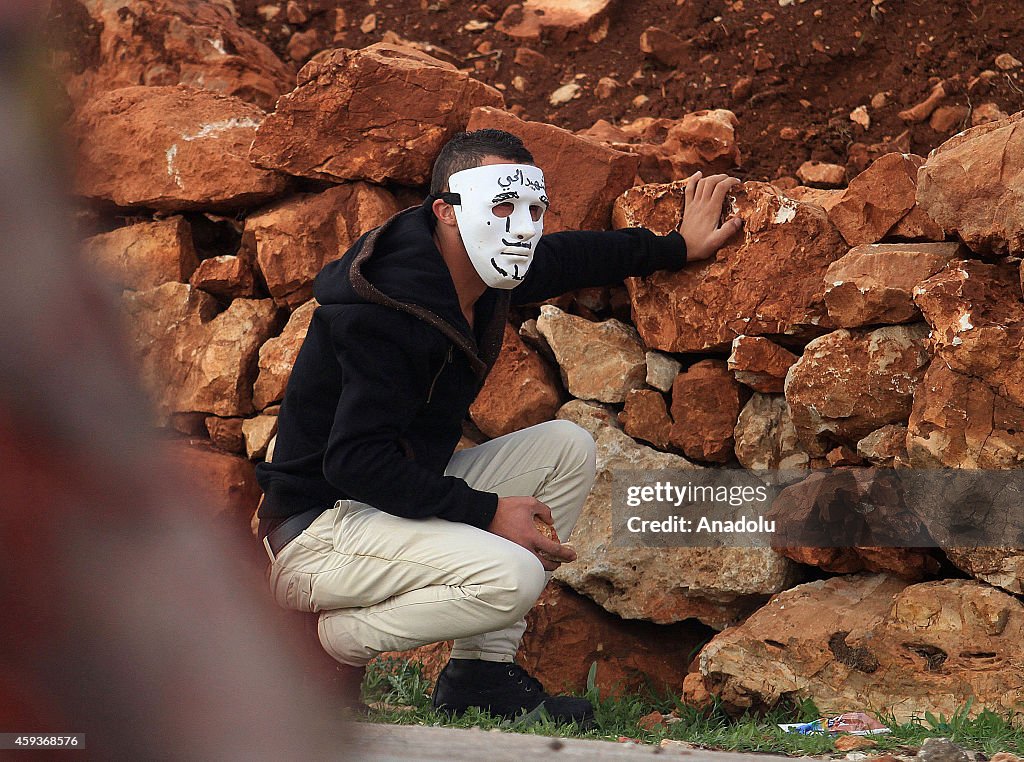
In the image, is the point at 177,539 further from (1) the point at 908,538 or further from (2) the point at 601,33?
(2) the point at 601,33

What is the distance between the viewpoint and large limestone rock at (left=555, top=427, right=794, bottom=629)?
4.03 meters

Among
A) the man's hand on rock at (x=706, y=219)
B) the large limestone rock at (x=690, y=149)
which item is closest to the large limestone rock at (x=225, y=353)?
the large limestone rock at (x=690, y=149)

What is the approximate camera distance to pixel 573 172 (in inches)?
172

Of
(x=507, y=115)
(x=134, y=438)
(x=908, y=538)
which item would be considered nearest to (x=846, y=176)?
(x=507, y=115)

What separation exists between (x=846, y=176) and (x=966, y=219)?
171 cm

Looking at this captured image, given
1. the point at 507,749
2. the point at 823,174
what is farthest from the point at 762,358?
the point at 507,749

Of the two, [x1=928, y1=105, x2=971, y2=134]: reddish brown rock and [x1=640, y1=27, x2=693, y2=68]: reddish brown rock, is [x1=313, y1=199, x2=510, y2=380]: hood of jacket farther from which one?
[x1=640, y1=27, x2=693, y2=68]: reddish brown rock

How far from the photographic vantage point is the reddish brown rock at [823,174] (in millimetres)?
5031

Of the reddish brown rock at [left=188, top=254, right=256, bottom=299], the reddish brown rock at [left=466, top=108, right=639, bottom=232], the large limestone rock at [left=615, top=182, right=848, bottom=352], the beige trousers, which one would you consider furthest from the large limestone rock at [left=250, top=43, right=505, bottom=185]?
the beige trousers

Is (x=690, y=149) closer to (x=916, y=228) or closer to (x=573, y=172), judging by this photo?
(x=573, y=172)

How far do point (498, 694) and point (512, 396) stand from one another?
1455 mm

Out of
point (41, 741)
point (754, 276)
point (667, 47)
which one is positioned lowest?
point (754, 276)

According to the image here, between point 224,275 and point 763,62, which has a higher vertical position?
point 763,62

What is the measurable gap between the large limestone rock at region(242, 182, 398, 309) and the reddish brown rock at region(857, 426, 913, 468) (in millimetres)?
2208
